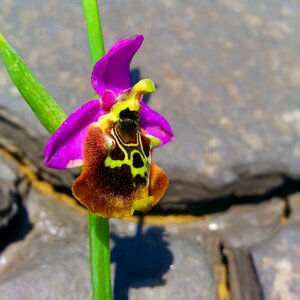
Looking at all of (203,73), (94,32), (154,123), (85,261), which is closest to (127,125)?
(154,123)

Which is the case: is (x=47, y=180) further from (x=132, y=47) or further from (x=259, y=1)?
(x=259, y=1)

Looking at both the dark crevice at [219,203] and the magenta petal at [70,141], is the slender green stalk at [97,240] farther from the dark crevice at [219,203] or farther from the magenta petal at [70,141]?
the dark crevice at [219,203]

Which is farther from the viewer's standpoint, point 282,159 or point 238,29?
point 238,29

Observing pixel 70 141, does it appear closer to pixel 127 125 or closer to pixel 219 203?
pixel 127 125

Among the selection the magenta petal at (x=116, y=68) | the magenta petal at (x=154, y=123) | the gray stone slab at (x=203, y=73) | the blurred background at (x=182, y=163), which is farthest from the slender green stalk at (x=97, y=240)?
the gray stone slab at (x=203, y=73)

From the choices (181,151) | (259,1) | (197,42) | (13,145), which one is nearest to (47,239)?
(13,145)

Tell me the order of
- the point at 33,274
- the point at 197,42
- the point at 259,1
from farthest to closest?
the point at 259,1 → the point at 197,42 → the point at 33,274

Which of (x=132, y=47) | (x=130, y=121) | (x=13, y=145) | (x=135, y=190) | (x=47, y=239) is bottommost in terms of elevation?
(x=47, y=239)

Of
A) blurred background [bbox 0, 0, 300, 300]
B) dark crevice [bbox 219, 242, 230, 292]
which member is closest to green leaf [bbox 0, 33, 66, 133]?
blurred background [bbox 0, 0, 300, 300]

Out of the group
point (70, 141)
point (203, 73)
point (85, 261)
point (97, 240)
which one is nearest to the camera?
point (70, 141)
